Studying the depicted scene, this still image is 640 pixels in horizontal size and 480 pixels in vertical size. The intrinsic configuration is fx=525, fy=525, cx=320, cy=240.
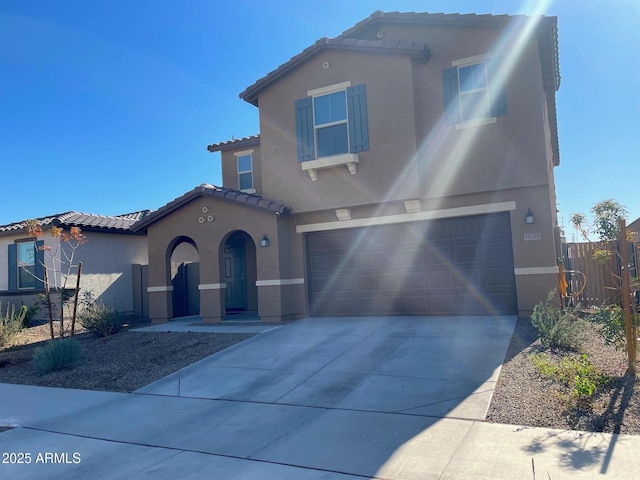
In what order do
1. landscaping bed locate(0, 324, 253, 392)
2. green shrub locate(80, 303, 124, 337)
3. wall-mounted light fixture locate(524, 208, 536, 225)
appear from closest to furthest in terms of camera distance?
landscaping bed locate(0, 324, 253, 392)
wall-mounted light fixture locate(524, 208, 536, 225)
green shrub locate(80, 303, 124, 337)

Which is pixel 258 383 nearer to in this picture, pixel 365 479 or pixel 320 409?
pixel 320 409

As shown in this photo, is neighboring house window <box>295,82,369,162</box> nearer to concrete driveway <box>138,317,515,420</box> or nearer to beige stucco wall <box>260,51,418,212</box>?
beige stucco wall <box>260,51,418,212</box>

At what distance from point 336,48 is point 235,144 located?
4.93 m

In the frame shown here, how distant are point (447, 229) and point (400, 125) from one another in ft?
8.99

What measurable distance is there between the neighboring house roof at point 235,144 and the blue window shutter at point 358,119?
13.6ft

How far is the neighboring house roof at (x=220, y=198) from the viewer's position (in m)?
13.5

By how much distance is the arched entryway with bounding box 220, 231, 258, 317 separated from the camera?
52.5 ft

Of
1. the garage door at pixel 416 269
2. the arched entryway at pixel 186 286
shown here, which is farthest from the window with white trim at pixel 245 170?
the garage door at pixel 416 269

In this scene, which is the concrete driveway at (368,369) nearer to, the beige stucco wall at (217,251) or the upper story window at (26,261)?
the beige stucco wall at (217,251)

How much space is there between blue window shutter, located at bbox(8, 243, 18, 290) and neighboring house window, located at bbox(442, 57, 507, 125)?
620 inches

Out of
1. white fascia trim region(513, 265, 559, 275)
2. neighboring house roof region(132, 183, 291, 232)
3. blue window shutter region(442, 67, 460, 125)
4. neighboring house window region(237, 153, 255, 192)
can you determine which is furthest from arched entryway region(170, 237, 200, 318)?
white fascia trim region(513, 265, 559, 275)

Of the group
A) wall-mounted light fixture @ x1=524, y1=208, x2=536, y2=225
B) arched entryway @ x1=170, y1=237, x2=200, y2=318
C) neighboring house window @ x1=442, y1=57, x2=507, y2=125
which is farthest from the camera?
arched entryway @ x1=170, y1=237, x2=200, y2=318

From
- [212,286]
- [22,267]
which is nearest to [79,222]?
[22,267]

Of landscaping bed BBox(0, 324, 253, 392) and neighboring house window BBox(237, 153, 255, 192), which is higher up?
neighboring house window BBox(237, 153, 255, 192)
